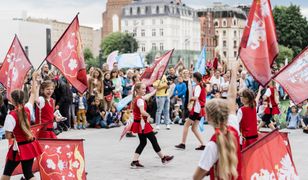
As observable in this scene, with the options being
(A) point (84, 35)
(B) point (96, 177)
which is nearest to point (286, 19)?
(B) point (96, 177)

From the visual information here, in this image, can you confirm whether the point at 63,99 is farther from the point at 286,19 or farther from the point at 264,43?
the point at 286,19

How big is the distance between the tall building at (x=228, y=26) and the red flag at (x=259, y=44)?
137 m

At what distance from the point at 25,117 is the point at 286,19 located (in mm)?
→ 74986

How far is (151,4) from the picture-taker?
474ft

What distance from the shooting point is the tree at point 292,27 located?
79125mm

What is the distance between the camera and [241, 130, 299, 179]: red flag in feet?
17.4

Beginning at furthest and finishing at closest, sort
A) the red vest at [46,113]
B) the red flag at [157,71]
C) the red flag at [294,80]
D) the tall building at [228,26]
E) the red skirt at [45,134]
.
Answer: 1. the tall building at [228,26]
2. the red flag at [157,71]
3. the red flag at [294,80]
4. the red vest at [46,113]
5. the red skirt at [45,134]

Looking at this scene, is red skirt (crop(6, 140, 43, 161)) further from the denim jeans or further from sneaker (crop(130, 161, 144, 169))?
the denim jeans

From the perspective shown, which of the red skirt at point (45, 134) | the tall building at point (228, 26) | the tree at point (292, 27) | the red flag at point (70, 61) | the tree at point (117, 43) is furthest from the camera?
the tall building at point (228, 26)

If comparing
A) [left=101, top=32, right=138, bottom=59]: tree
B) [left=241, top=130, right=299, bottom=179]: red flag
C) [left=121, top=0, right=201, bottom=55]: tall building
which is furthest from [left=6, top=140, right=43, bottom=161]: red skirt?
[left=121, top=0, right=201, bottom=55]: tall building

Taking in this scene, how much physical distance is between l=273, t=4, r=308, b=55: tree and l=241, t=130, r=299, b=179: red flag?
7452 cm

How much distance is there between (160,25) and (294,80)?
132895 mm

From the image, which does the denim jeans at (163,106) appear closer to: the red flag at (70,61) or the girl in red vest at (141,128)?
the girl in red vest at (141,128)

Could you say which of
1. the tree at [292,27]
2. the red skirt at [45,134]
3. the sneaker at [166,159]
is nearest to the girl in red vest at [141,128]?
the sneaker at [166,159]
